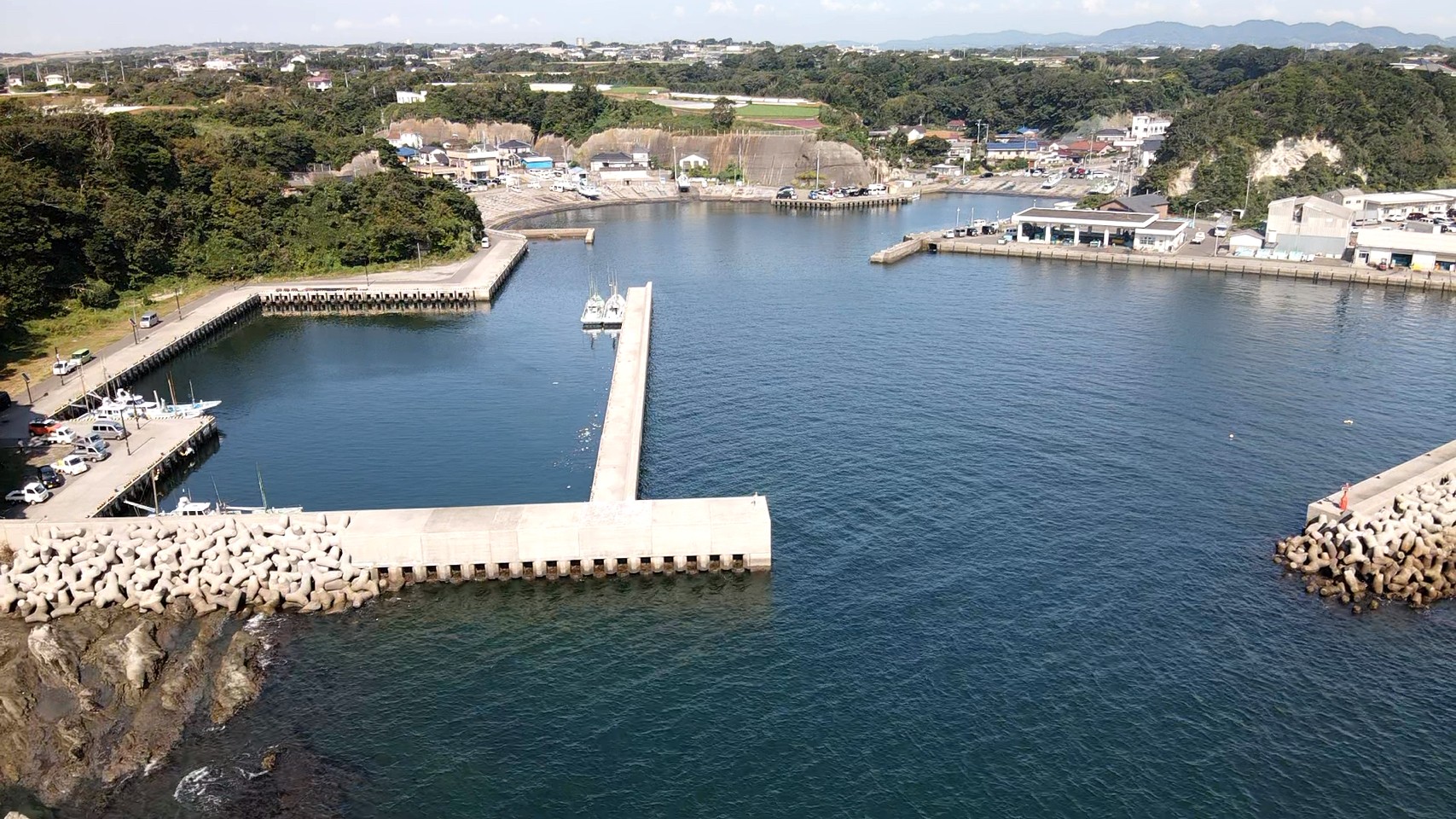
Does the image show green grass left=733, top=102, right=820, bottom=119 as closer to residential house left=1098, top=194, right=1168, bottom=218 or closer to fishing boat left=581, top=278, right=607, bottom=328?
residential house left=1098, top=194, right=1168, bottom=218

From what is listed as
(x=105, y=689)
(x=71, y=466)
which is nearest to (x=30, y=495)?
(x=71, y=466)

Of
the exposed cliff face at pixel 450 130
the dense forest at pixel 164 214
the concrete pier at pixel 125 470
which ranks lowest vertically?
the concrete pier at pixel 125 470

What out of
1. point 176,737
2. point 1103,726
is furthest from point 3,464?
point 1103,726

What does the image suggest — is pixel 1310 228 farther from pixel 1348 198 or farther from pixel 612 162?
pixel 612 162

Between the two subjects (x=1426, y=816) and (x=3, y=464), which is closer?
(x=1426, y=816)

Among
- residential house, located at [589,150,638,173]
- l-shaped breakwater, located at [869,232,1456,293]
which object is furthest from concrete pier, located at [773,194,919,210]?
l-shaped breakwater, located at [869,232,1456,293]

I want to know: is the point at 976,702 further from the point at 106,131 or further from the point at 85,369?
the point at 106,131

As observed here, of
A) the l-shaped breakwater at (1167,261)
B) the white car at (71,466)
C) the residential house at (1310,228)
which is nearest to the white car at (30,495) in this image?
the white car at (71,466)

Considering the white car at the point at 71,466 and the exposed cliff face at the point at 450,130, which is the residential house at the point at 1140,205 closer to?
the white car at the point at 71,466
